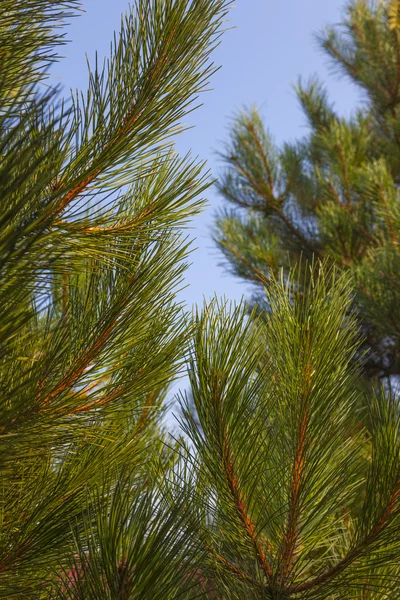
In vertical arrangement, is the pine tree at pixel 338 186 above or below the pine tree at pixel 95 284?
above

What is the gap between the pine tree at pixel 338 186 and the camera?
3.97m

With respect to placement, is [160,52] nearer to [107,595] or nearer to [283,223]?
[107,595]

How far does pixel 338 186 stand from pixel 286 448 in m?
3.66

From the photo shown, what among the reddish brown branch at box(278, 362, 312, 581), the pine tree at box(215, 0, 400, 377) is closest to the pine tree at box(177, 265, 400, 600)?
the reddish brown branch at box(278, 362, 312, 581)

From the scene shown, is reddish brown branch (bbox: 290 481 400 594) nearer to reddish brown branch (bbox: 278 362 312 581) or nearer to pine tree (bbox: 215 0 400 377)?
reddish brown branch (bbox: 278 362 312 581)

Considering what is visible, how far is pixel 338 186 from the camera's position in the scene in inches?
174

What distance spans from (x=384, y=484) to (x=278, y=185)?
3888mm

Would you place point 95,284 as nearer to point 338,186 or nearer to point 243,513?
point 243,513

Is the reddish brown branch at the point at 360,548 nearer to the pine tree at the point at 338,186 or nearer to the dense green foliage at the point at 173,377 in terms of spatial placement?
the dense green foliage at the point at 173,377

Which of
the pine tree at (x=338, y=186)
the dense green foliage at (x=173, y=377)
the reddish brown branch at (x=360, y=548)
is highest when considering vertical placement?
the pine tree at (x=338, y=186)

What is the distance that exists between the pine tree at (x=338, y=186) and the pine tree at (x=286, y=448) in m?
2.63

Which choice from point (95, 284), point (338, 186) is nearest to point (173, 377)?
point (95, 284)

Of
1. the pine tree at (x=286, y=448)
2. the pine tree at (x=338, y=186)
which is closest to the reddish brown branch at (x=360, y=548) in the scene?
the pine tree at (x=286, y=448)

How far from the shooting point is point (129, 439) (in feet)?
4.24
